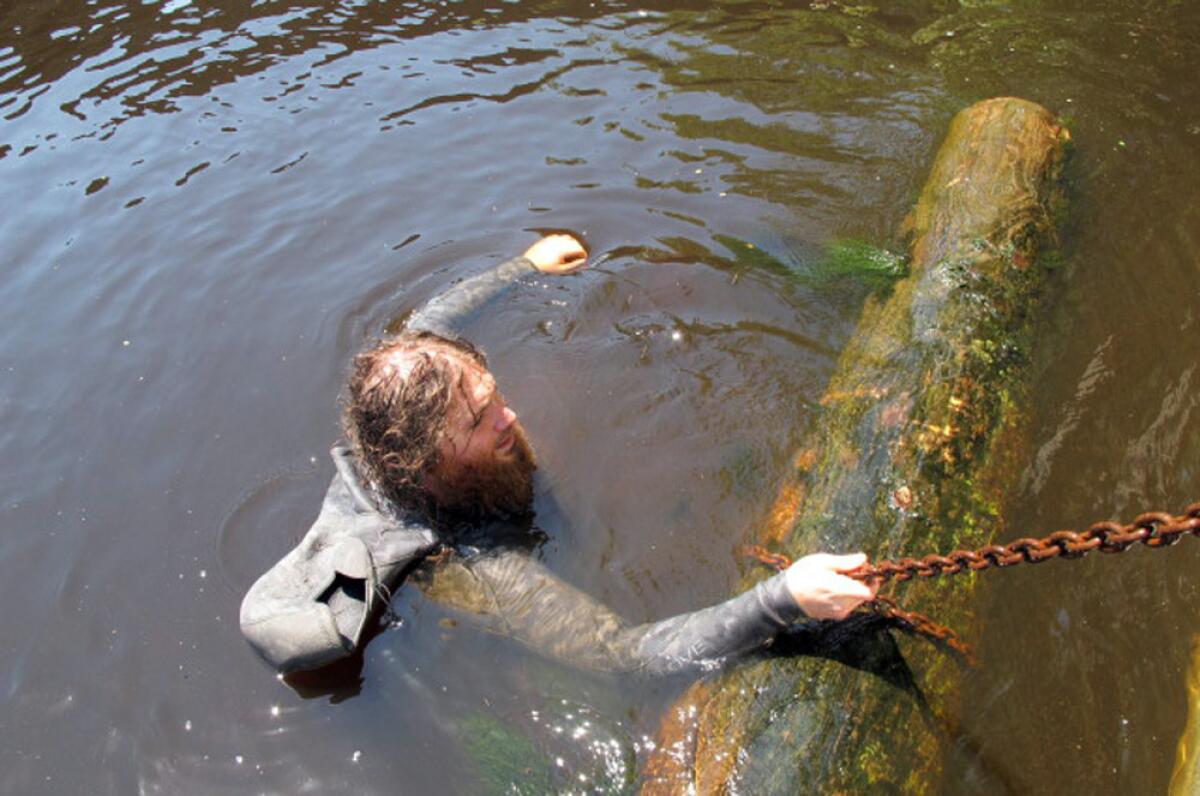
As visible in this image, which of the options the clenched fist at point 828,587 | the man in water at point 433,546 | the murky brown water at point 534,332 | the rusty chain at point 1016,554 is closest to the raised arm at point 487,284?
the murky brown water at point 534,332

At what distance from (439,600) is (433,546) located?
27cm

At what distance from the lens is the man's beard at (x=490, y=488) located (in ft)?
12.7

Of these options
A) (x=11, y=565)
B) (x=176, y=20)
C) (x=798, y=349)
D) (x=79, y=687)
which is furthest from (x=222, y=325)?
(x=176, y=20)

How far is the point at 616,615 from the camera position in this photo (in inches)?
143

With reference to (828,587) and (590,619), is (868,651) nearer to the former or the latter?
(828,587)

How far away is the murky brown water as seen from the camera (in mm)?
3742

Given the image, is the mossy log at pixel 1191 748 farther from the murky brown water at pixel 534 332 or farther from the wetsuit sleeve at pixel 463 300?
the wetsuit sleeve at pixel 463 300

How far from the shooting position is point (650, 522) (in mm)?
4383

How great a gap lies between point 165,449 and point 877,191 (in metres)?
4.97

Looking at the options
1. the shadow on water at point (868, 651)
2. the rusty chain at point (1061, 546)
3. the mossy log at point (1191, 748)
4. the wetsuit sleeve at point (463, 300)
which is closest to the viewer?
the rusty chain at point (1061, 546)

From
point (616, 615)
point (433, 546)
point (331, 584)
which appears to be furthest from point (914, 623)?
point (331, 584)

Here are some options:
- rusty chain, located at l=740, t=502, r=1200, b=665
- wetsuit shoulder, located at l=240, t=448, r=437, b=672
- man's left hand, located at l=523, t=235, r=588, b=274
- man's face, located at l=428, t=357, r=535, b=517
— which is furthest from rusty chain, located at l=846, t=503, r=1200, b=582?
man's left hand, located at l=523, t=235, r=588, b=274

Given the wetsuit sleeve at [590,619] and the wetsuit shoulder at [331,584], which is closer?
the wetsuit sleeve at [590,619]

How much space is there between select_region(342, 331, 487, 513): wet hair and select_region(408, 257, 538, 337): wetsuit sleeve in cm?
101
